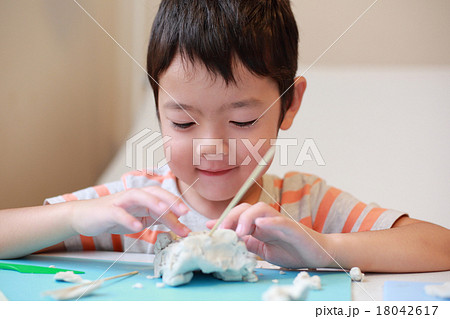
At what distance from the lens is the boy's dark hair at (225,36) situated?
0.80 meters

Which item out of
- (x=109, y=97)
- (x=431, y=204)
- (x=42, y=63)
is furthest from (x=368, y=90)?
(x=42, y=63)

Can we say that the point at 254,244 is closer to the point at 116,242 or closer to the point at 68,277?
the point at 68,277

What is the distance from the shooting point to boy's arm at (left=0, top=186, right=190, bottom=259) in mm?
661

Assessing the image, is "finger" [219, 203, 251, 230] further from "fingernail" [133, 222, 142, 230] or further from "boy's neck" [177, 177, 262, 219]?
"boy's neck" [177, 177, 262, 219]

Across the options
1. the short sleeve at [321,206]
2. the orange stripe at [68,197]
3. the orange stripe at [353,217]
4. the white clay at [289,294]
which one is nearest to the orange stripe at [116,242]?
the orange stripe at [68,197]

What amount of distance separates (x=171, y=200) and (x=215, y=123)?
19cm

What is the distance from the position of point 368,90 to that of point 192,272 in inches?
37.6

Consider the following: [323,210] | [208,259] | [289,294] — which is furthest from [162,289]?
[323,210]

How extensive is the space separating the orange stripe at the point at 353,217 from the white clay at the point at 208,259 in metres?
0.40

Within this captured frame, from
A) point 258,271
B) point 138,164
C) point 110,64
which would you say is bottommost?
point 258,271

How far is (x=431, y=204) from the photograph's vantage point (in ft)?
4.51

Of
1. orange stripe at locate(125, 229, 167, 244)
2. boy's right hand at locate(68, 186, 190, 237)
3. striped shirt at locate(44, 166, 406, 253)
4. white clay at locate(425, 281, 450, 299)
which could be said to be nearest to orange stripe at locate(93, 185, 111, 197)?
striped shirt at locate(44, 166, 406, 253)

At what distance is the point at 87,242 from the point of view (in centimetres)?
96
